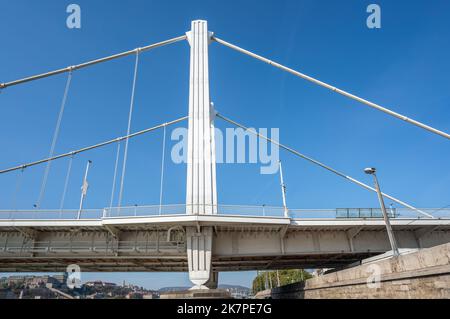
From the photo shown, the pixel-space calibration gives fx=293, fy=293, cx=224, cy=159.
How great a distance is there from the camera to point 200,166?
23328 mm

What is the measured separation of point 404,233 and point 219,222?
620 inches

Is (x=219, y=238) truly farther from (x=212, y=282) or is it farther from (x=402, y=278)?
(x=402, y=278)

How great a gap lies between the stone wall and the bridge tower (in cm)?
843

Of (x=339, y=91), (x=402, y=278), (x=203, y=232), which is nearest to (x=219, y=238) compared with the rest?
(x=203, y=232)

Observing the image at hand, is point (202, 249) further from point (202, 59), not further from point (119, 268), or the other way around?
point (202, 59)

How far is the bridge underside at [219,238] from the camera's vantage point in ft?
71.1

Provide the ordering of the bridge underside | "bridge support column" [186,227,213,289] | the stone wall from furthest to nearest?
the bridge underside
"bridge support column" [186,227,213,289]
the stone wall

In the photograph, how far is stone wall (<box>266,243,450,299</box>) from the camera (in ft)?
27.3

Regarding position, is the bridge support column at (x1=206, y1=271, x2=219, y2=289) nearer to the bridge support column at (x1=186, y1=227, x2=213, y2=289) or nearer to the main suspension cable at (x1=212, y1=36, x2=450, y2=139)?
Answer: the bridge support column at (x1=186, y1=227, x2=213, y2=289)

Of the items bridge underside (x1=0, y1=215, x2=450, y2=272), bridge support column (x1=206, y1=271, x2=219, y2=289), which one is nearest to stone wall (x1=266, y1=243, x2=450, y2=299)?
bridge underside (x1=0, y1=215, x2=450, y2=272)

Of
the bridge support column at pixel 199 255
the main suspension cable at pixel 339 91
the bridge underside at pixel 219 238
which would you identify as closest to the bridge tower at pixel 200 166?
the bridge support column at pixel 199 255

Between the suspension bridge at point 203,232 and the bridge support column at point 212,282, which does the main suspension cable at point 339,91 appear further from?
the bridge support column at point 212,282

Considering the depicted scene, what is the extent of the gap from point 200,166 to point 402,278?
1584 centimetres
